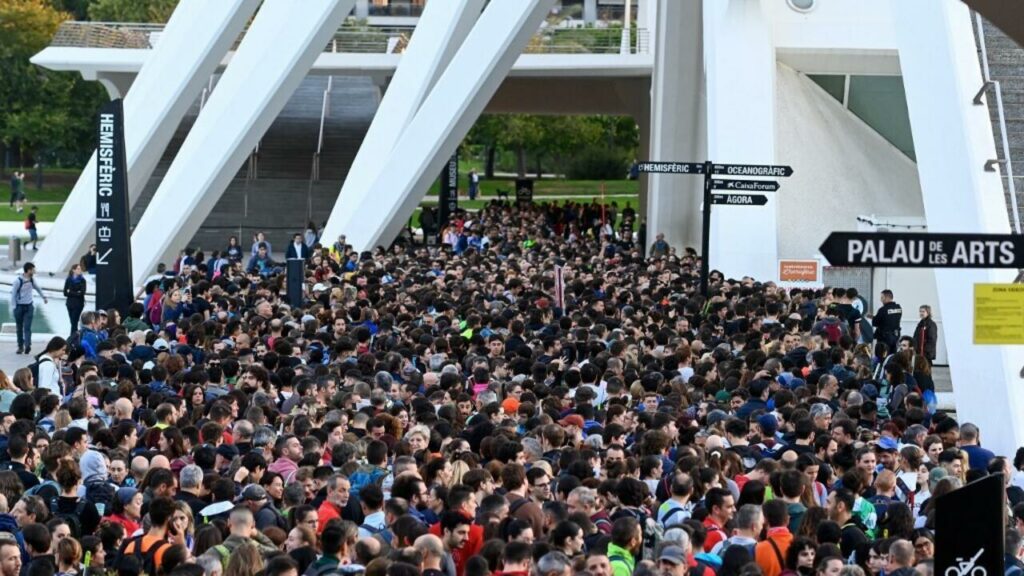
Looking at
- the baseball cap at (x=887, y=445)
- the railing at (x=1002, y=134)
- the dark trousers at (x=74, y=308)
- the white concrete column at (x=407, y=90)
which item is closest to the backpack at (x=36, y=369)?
the baseball cap at (x=887, y=445)

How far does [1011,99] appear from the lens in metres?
19.6

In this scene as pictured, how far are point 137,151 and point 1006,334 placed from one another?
25221 mm

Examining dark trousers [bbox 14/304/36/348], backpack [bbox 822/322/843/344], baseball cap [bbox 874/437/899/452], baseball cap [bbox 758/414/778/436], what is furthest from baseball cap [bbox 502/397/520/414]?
dark trousers [bbox 14/304/36/348]

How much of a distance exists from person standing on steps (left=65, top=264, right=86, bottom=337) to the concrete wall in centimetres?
1160

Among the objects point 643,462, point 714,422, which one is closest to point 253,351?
point 714,422

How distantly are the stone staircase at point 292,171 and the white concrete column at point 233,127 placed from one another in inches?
562

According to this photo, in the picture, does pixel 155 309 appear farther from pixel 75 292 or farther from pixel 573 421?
pixel 573 421

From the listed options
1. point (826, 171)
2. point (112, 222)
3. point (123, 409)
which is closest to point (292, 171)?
point (826, 171)

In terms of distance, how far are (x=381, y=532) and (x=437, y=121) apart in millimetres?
26805

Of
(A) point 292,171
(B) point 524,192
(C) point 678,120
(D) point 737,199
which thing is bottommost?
(D) point 737,199

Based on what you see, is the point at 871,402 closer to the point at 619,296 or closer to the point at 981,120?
the point at 981,120

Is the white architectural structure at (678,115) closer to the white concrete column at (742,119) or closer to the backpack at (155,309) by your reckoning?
the white concrete column at (742,119)

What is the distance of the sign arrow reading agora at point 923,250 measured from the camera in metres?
8.16

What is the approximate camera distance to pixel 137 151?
3631 cm
